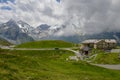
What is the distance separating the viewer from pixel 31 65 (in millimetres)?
51375

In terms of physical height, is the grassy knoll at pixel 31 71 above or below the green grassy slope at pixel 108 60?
above

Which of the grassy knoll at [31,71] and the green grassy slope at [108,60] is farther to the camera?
the green grassy slope at [108,60]

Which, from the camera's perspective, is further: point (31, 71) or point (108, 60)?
point (108, 60)

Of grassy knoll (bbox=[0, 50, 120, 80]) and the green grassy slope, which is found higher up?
grassy knoll (bbox=[0, 50, 120, 80])

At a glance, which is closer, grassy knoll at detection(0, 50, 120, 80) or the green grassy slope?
grassy knoll at detection(0, 50, 120, 80)

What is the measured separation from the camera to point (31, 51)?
194500 millimetres

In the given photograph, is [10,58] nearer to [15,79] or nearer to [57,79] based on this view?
[57,79]

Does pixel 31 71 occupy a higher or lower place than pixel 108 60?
higher

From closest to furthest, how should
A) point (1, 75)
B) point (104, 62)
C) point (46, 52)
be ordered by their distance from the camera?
point (1, 75), point (104, 62), point (46, 52)

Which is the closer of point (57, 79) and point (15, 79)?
point (15, 79)

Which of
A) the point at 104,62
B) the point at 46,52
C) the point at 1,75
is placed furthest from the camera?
the point at 46,52

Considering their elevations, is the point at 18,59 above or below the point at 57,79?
above

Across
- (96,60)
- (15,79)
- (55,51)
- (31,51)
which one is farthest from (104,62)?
(15,79)

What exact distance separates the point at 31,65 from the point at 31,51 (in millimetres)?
144475
